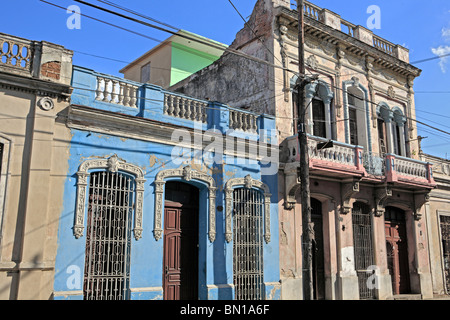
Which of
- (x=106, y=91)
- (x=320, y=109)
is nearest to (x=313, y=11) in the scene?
(x=320, y=109)

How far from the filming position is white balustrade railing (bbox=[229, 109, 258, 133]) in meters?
12.1

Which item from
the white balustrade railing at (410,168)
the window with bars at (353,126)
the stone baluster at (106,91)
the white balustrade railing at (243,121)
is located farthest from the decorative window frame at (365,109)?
the stone baluster at (106,91)

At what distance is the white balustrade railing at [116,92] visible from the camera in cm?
986

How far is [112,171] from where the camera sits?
9.55m

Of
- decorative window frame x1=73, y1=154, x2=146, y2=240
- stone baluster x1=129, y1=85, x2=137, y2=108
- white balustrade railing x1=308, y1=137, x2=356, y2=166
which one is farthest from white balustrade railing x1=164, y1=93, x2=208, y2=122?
white balustrade railing x1=308, y1=137, x2=356, y2=166

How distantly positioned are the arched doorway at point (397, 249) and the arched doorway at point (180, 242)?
801 cm

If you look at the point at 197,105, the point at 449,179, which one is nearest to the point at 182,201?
the point at 197,105

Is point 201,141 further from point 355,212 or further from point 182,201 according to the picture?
point 355,212

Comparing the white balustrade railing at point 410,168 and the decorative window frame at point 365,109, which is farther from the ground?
the decorative window frame at point 365,109

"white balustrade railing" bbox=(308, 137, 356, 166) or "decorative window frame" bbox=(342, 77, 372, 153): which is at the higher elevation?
"decorative window frame" bbox=(342, 77, 372, 153)

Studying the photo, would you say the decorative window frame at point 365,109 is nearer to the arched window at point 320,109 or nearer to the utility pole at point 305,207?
the arched window at point 320,109

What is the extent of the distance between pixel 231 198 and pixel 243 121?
7.76 ft

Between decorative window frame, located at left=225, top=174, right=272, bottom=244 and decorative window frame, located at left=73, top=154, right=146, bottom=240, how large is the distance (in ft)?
7.91

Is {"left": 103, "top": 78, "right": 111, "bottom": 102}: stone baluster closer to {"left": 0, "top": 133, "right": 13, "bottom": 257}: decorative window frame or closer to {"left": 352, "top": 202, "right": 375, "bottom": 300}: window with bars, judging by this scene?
{"left": 0, "top": 133, "right": 13, "bottom": 257}: decorative window frame
